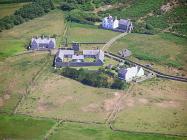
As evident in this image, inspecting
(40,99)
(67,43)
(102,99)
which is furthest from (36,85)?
(67,43)

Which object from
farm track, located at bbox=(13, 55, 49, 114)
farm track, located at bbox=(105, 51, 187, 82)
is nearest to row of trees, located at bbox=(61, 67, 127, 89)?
farm track, located at bbox=(13, 55, 49, 114)

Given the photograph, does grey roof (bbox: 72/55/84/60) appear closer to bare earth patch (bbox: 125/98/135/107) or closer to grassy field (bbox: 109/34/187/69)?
grassy field (bbox: 109/34/187/69)

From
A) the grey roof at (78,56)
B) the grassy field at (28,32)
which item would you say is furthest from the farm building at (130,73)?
the grassy field at (28,32)

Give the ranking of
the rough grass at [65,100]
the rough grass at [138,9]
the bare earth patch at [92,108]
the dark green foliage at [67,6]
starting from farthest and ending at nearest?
the dark green foliage at [67,6]
the rough grass at [138,9]
the bare earth patch at [92,108]
the rough grass at [65,100]

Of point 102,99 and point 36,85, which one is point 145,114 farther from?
point 36,85

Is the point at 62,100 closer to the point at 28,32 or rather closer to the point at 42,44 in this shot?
the point at 42,44

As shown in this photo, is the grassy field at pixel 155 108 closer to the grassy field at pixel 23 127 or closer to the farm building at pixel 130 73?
the farm building at pixel 130 73

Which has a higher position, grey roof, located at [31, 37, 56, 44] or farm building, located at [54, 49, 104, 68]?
grey roof, located at [31, 37, 56, 44]
